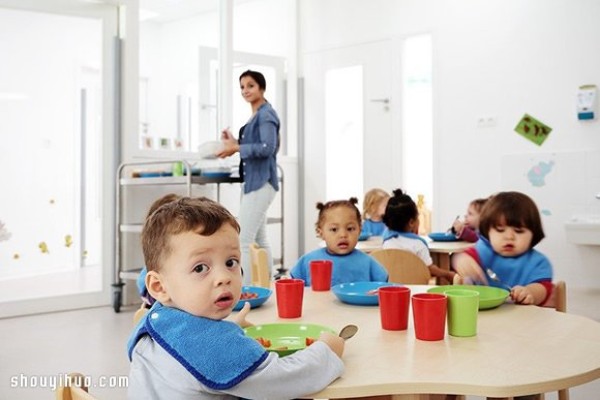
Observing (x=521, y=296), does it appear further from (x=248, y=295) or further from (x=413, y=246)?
(x=413, y=246)

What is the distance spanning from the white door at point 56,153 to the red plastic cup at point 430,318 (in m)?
3.57

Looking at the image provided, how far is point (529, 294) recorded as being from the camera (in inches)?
57.6

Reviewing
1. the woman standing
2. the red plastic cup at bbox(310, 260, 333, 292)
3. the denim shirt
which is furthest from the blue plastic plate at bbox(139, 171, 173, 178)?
the red plastic cup at bbox(310, 260, 333, 292)

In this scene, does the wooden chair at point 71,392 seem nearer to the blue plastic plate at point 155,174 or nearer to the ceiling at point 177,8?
the blue plastic plate at point 155,174

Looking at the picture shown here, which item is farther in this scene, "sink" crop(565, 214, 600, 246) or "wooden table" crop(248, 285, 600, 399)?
"sink" crop(565, 214, 600, 246)

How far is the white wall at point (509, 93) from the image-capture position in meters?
4.52

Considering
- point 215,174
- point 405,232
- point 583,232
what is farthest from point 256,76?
point 583,232

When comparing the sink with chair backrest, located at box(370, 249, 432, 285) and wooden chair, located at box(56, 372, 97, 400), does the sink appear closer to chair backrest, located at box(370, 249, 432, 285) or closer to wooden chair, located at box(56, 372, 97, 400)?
chair backrest, located at box(370, 249, 432, 285)

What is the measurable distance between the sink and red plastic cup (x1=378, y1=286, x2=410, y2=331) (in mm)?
3423

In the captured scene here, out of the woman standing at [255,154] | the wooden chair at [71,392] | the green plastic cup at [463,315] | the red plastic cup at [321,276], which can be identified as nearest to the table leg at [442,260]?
the woman standing at [255,154]

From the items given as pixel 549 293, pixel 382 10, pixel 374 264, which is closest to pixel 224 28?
pixel 382 10

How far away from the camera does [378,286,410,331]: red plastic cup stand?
3.86 feet

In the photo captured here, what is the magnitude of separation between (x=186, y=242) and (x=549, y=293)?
1124 millimetres

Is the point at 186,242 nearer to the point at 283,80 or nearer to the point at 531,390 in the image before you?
the point at 531,390
